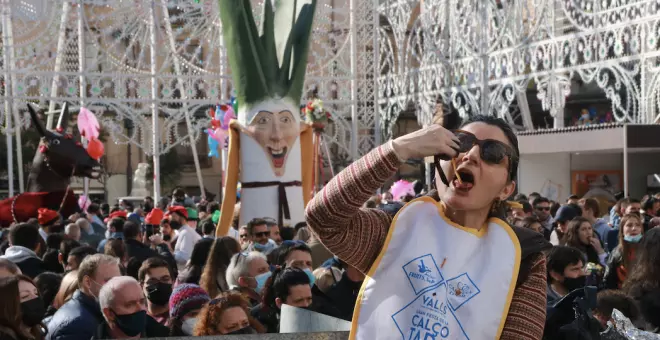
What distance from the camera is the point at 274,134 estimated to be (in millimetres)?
12680

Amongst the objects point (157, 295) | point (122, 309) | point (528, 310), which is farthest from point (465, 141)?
point (157, 295)

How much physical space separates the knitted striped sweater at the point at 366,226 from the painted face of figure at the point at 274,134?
984cm

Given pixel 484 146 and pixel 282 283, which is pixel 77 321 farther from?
pixel 484 146

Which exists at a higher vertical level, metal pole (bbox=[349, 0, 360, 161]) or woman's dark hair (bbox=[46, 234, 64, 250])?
metal pole (bbox=[349, 0, 360, 161])

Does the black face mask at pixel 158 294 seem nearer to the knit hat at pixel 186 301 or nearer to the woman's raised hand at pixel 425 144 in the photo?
the knit hat at pixel 186 301

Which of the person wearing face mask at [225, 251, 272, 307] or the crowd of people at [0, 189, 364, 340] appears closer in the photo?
the crowd of people at [0, 189, 364, 340]

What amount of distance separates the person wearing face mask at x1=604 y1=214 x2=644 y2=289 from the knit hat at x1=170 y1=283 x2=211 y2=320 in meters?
2.48

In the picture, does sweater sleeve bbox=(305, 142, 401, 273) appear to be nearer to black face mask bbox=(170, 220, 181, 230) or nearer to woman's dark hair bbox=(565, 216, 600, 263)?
woman's dark hair bbox=(565, 216, 600, 263)

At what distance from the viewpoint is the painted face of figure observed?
498 inches

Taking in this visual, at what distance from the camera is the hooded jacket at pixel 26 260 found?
723 centimetres

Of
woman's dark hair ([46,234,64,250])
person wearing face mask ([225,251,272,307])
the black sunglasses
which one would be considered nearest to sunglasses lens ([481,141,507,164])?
the black sunglasses

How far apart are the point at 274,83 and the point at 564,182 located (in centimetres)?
560

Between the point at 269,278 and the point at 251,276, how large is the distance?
412 mm

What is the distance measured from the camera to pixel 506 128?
2.88 m
